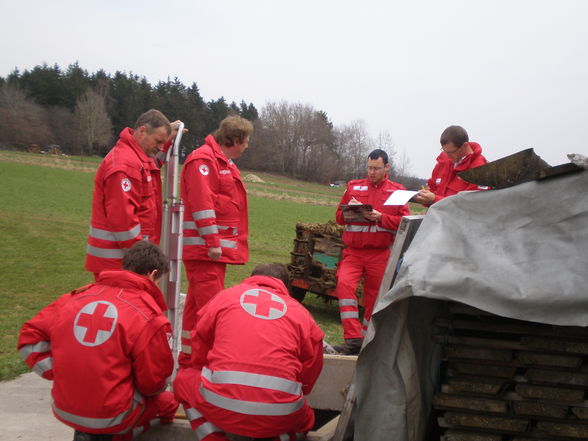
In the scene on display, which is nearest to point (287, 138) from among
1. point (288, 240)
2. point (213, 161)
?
point (288, 240)

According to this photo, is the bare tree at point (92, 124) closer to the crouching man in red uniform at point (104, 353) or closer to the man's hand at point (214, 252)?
the man's hand at point (214, 252)

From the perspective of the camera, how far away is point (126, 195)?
14.5 feet

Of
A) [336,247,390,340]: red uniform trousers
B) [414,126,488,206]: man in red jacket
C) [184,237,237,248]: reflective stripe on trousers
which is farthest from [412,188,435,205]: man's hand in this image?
[184,237,237,248]: reflective stripe on trousers

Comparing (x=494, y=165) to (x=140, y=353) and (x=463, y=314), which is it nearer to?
(x=463, y=314)

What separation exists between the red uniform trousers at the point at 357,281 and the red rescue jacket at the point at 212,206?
1119 mm

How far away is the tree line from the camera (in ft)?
224

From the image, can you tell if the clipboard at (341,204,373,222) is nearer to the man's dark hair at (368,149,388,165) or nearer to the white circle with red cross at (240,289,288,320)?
the man's dark hair at (368,149,388,165)

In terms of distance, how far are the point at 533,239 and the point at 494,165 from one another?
0.54 m

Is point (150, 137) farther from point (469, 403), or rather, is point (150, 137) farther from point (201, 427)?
point (469, 403)

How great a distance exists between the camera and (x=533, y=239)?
2760 millimetres

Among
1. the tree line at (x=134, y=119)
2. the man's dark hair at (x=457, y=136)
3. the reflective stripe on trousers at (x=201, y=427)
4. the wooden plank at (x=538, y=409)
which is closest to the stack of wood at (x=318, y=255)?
the man's dark hair at (x=457, y=136)

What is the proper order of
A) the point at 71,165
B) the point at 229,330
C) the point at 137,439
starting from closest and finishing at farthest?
1. the point at 229,330
2. the point at 137,439
3. the point at 71,165

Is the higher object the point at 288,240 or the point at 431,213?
the point at 431,213

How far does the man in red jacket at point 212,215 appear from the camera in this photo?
16.0 feet
